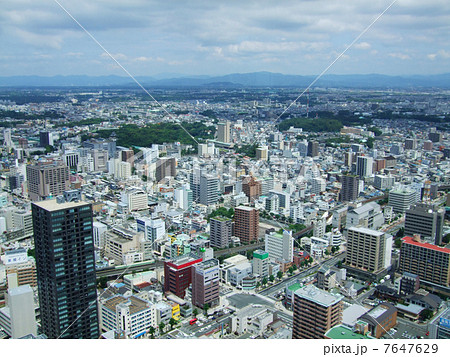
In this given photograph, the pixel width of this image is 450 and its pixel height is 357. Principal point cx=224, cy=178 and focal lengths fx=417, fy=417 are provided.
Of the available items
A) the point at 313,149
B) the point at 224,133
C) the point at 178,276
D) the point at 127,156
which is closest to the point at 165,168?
the point at 127,156

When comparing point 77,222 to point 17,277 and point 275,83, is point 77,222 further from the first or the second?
point 275,83

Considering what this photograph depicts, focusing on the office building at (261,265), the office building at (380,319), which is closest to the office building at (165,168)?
the office building at (261,265)

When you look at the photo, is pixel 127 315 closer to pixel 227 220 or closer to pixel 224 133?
pixel 227 220

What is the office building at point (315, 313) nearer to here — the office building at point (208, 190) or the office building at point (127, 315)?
the office building at point (127, 315)

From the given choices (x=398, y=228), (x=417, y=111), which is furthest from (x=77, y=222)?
(x=417, y=111)

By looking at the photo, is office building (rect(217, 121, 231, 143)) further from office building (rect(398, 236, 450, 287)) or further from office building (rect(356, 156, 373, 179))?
office building (rect(398, 236, 450, 287))

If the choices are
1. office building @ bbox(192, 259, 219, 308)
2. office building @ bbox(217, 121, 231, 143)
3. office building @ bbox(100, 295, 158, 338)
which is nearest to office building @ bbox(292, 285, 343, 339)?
office building @ bbox(192, 259, 219, 308)
